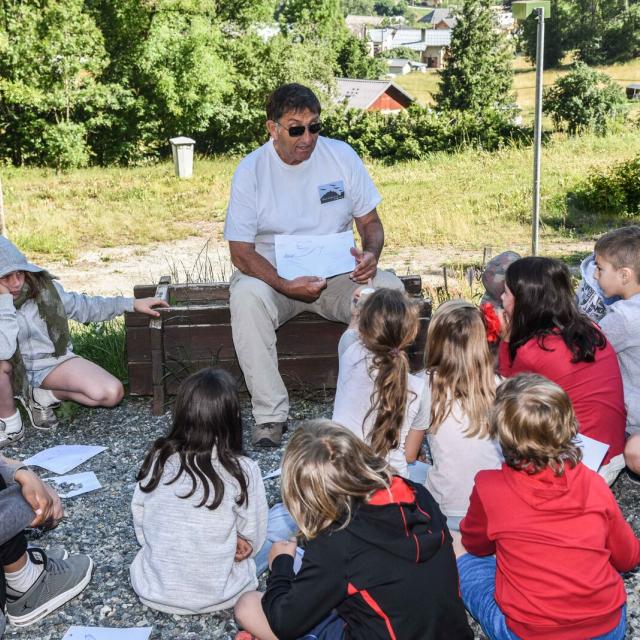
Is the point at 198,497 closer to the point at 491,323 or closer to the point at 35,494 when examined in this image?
the point at 35,494

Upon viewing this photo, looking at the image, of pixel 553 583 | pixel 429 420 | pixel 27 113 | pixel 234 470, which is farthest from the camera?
pixel 27 113

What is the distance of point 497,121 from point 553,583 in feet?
84.4

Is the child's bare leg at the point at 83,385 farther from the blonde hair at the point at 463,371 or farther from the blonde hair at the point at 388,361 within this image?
the blonde hair at the point at 463,371

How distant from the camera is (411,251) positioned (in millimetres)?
12500

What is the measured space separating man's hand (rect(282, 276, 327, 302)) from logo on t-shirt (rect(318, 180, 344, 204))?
1.74ft

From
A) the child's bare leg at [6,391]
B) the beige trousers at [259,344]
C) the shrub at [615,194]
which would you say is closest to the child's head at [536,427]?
the beige trousers at [259,344]

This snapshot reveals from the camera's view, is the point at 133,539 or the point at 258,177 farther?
the point at 258,177

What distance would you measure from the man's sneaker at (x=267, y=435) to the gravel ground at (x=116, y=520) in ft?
0.21

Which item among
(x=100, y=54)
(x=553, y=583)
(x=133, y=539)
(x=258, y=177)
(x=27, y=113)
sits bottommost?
(x=133, y=539)

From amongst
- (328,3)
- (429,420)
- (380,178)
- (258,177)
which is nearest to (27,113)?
(380,178)

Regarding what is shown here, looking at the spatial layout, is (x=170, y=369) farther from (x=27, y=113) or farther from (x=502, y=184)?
(x=27, y=113)

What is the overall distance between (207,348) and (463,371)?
206 centimetres

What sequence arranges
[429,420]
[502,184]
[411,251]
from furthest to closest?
[502,184], [411,251], [429,420]

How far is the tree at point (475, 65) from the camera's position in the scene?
35.7 metres
